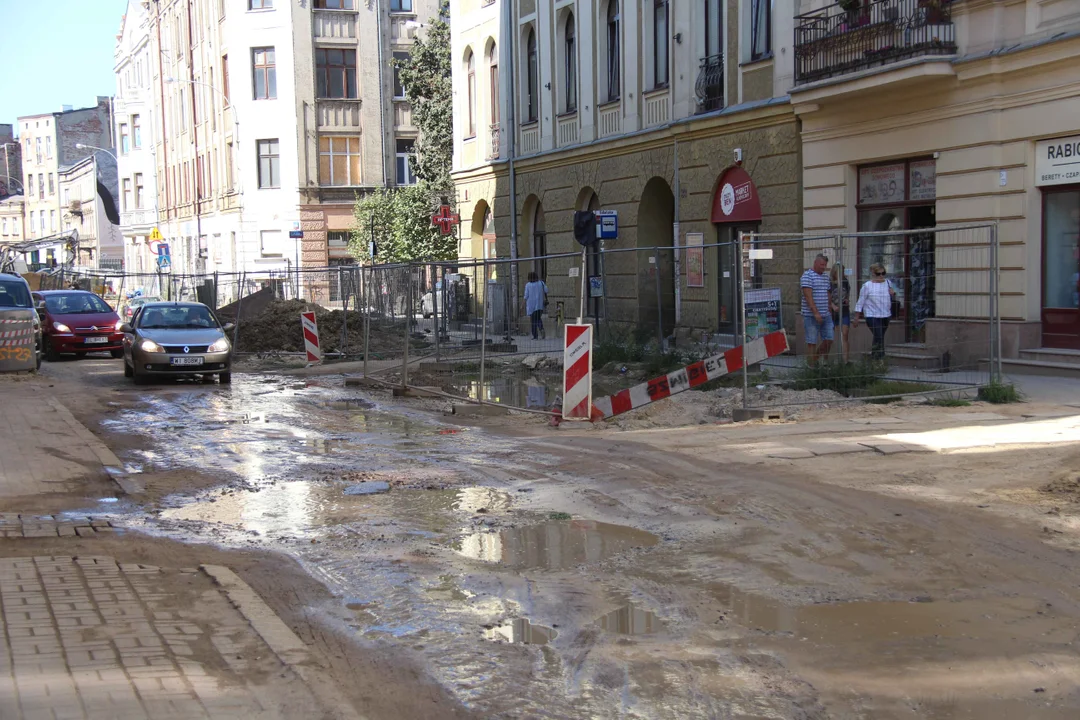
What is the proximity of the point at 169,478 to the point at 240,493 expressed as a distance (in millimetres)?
1071

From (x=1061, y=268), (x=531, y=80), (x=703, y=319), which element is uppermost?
(x=531, y=80)

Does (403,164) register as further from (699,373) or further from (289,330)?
(699,373)

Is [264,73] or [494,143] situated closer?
[494,143]

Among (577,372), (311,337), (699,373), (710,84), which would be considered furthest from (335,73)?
(699,373)

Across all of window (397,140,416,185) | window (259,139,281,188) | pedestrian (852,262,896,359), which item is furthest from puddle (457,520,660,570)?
window (397,140,416,185)

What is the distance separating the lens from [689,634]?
559 cm

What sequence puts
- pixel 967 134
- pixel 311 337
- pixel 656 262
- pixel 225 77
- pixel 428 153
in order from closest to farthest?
pixel 967 134, pixel 656 262, pixel 311 337, pixel 428 153, pixel 225 77

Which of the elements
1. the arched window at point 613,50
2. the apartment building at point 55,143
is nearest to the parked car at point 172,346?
the arched window at point 613,50

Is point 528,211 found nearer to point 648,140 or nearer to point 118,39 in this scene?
point 648,140

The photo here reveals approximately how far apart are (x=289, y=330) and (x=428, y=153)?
18.0m

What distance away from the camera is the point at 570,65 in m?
30.1

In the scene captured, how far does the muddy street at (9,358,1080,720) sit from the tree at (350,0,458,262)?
1287 inches

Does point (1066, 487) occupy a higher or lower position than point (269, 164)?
lower

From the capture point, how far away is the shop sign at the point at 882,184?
63.5ft
